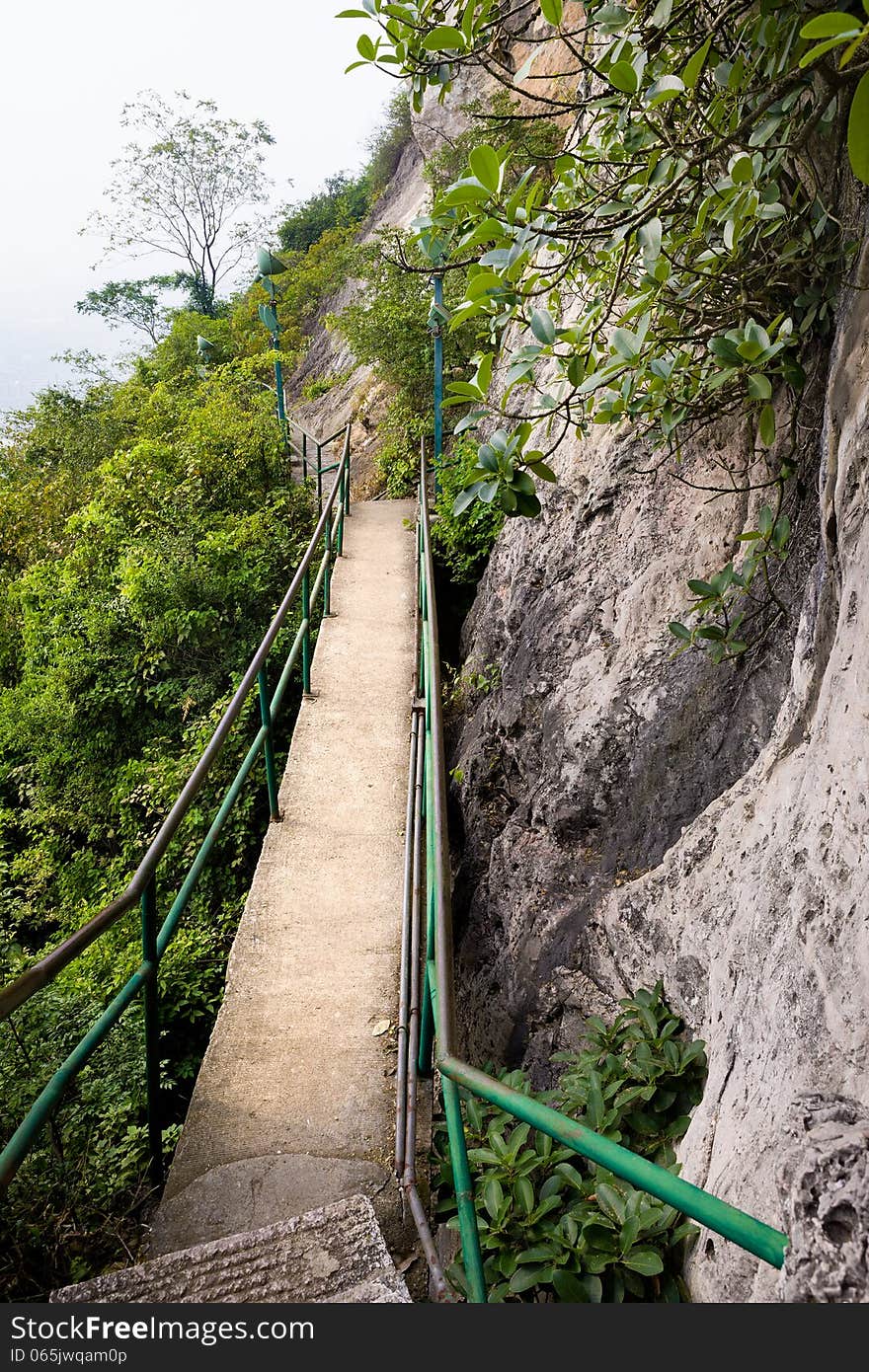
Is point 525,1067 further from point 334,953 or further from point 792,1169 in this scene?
point 792,1169

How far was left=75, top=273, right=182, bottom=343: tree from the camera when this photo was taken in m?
29.5

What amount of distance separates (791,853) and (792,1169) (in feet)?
3.07

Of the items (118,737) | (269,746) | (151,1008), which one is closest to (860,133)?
(151,1008)

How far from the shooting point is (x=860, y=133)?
1005mm

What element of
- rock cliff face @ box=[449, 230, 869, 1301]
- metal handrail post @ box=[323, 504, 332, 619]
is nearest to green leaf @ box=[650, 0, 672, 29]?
rock cliff face @ box=[449, 230, 869, 1301]

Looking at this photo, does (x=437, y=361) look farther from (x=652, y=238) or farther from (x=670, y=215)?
(x=652, y=238)

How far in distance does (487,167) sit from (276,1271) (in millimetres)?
2450

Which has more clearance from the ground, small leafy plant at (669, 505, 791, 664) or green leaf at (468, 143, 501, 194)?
green leaf at (468, 143, 501, 194)

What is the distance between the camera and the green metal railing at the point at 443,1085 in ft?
3.19

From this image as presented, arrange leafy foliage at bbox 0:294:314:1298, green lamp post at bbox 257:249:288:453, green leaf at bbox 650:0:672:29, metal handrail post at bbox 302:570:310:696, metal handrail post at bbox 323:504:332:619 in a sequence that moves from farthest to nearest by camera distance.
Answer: green lamp post at bbox 257:249:288:453 → metal handrail post at bbox 323:504:332:619 → metal handrail post at bbox 302:570:310:696 → leafy foliage at bbox 0:294:314:1298 → green leaf at bbox 650:0:672:29

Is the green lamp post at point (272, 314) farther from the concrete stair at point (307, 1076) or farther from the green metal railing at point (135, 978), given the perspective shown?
the green metal railing at point (135, 978)

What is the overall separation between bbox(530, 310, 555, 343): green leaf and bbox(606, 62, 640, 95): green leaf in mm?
442

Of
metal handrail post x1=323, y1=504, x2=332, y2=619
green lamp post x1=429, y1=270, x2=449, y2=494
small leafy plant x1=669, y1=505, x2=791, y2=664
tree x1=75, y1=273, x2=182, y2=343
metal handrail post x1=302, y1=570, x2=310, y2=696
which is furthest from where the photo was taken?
tree x1=75, y1=273, x2=182, y2=343

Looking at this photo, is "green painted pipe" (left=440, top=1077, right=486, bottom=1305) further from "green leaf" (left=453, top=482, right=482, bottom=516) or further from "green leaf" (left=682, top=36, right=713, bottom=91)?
"green leaf" (left=682, top=36, right=713, bottom=91)
